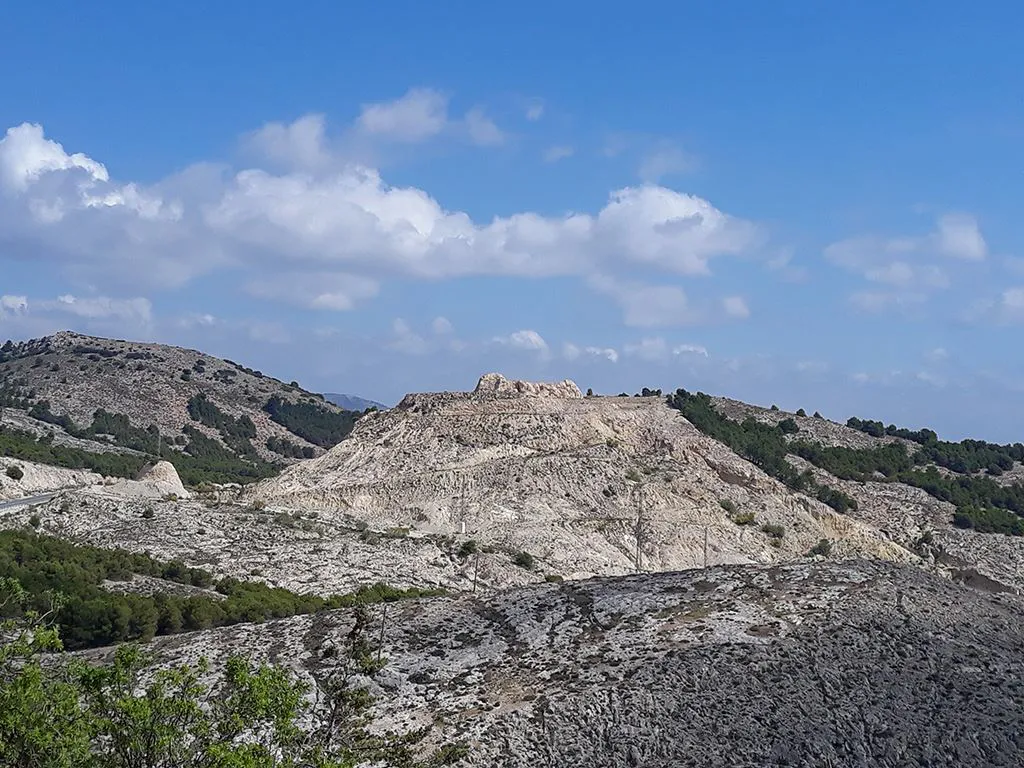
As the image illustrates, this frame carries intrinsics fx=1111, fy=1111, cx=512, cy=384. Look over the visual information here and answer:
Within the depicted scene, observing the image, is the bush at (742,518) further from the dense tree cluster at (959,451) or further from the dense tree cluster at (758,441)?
the dense tree cluster at (959,451)

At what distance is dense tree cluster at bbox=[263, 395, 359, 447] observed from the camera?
136 m

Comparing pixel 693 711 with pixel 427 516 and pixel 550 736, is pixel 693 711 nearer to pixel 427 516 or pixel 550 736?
pixel 550 736

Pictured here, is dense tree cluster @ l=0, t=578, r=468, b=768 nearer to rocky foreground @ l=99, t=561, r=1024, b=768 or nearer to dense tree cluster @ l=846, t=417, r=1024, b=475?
rocky foreground @ l=99, t=561, r=1024, b=768

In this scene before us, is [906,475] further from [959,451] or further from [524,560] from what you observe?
[524,560]

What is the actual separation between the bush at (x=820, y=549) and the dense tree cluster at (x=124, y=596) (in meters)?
20.3

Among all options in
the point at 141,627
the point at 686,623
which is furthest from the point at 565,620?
the point at 141,627

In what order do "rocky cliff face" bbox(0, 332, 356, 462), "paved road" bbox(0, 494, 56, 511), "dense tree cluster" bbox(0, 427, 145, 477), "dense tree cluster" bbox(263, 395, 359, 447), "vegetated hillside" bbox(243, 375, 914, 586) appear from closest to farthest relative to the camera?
"vegetated hillside" bbox(243, 375, 914, 586) → "paved road" bbox(0, 494, 56, 511) → "dense tree cluster" bbox(0, 427, 145, 477) → "rocky cliff face" bbox(0, 332, 356, 462) → "dense tree cluster" bbox(263, 395, 359, 447)

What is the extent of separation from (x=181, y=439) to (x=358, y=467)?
218 ft

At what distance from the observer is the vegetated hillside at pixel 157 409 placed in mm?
100688

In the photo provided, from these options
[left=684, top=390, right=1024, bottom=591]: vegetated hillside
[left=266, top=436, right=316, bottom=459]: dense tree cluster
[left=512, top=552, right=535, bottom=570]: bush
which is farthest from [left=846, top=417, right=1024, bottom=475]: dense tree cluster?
[left=266, top=436, right=316, bottom=459]: dense tree cluster

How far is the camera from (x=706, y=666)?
21984 mm

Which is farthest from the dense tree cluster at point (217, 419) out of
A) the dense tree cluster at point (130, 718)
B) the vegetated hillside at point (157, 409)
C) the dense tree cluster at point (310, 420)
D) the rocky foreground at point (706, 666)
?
the dense tree cluster at point (130, 718)

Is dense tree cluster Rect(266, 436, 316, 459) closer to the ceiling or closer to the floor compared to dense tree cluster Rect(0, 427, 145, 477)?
closer to the ceiling

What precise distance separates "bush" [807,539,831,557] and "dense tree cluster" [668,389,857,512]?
26.2ft
